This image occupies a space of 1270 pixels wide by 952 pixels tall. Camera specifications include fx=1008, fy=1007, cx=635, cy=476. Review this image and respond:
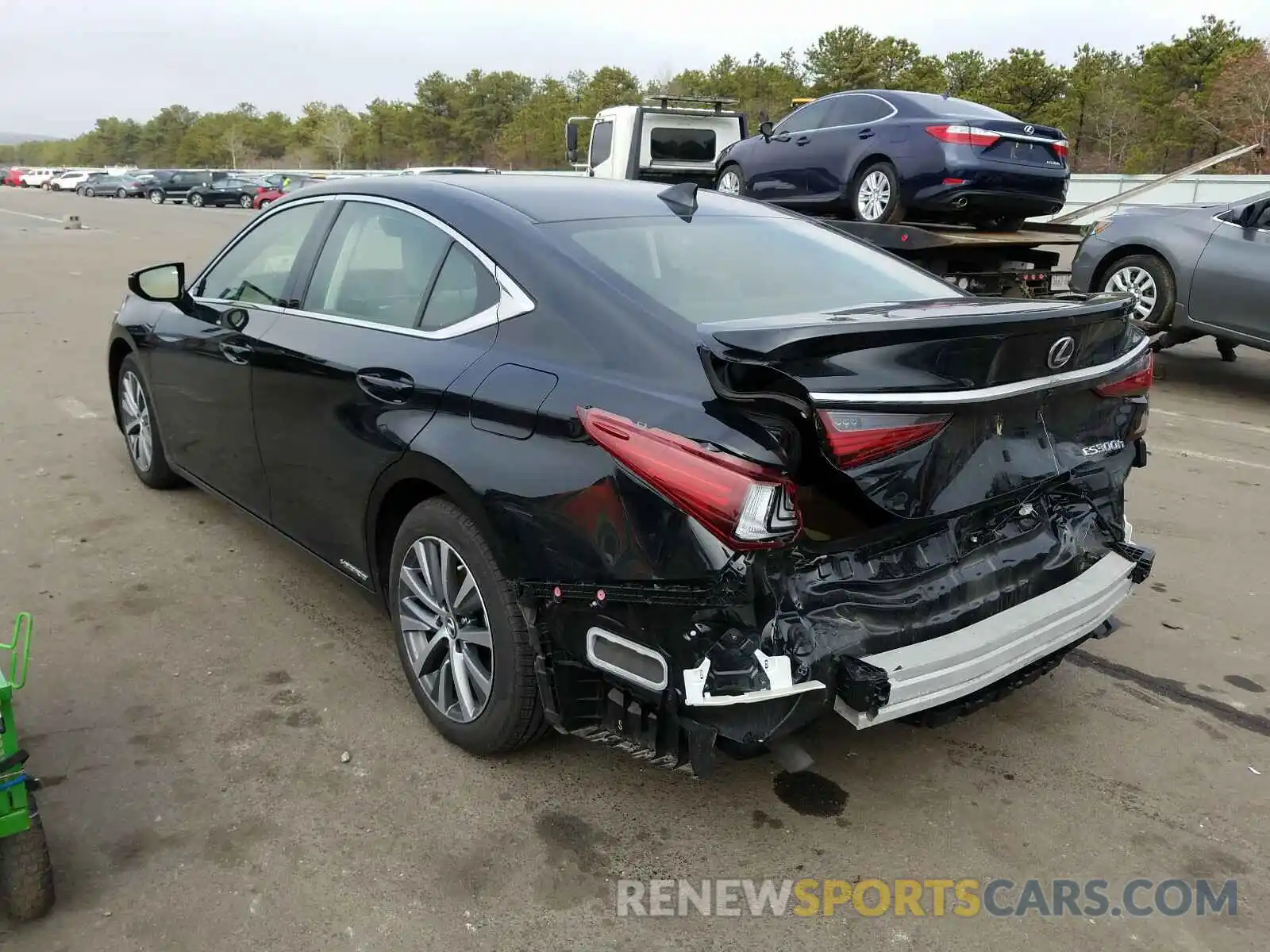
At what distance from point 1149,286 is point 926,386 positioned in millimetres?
7528

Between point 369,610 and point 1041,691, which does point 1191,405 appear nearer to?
point 1041,691

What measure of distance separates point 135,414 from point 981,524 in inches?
176

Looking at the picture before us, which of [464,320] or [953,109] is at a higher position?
[953,109]

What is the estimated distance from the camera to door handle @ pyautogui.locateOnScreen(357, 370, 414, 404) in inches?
121

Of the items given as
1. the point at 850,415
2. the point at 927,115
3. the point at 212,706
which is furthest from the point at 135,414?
the point at 927,115

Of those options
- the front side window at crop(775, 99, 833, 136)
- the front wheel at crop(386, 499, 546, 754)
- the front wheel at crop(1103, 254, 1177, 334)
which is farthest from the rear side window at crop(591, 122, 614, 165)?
the front wheel at crop(386, 499, 546, 754)

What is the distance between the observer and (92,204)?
149 ft

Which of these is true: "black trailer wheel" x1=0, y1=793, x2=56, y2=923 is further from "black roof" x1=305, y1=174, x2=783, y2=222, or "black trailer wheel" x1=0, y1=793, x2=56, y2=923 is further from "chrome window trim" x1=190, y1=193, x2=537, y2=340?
"black roof" x1=305, y1=174, x2=783, y2=222

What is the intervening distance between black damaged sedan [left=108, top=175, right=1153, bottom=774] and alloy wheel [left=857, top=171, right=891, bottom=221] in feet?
22.6

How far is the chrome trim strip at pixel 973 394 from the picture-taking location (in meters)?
2.29

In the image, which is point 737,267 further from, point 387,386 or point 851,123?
point 851,123

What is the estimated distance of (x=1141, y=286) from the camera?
8797mm

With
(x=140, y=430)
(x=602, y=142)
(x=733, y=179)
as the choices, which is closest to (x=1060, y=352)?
(x=140, y=430)

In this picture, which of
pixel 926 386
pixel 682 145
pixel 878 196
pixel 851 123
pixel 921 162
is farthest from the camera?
pixel 682 145
